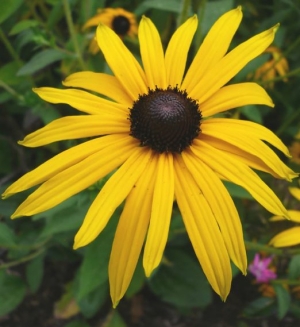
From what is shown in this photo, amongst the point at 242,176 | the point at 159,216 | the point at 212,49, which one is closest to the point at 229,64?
the point at 212,49

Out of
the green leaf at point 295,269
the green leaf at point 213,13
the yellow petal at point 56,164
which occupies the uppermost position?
the green leaf at point 213,13

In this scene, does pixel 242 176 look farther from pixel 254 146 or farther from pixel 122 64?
pixel 122 64

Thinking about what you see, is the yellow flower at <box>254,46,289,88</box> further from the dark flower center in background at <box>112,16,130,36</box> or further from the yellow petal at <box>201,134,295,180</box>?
the yellow petal at <box>201,134,295,180</box>

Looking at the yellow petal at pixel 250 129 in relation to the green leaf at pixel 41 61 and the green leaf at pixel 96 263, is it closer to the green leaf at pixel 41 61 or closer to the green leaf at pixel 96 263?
the green leaf at pixel 96 263

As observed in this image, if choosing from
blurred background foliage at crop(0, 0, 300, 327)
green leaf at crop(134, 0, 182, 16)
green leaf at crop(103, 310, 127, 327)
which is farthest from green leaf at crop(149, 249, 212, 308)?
green leaf at crop(134, 0, 182, 16)

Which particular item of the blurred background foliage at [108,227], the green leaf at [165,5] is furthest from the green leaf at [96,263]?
the green leaf at [165,5]

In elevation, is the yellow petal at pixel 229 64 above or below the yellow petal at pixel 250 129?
above
